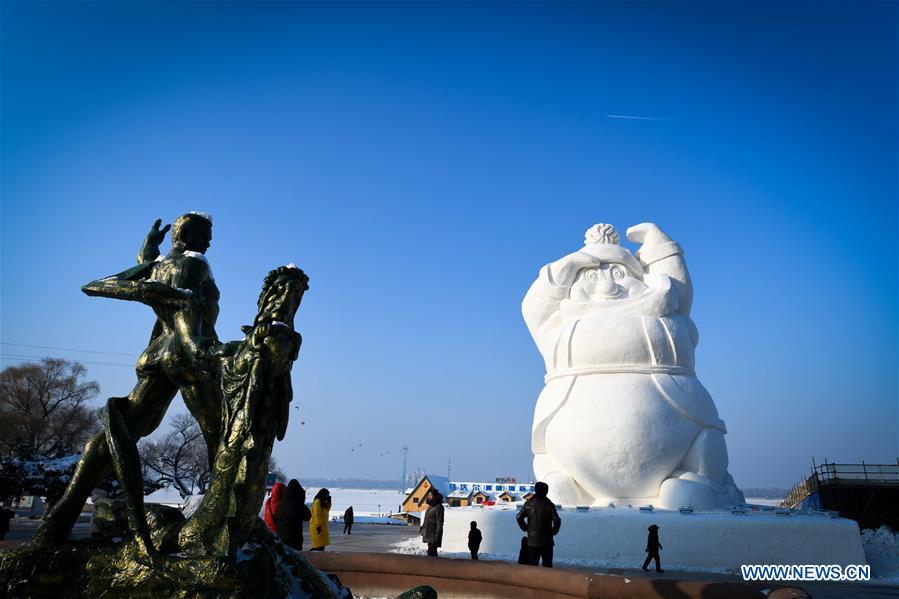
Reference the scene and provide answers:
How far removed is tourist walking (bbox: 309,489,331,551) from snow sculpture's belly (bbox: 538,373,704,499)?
5.15 meters

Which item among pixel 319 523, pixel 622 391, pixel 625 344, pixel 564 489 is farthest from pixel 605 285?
pixel 319 523

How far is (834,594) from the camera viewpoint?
301 inches

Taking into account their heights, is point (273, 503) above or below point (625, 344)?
below

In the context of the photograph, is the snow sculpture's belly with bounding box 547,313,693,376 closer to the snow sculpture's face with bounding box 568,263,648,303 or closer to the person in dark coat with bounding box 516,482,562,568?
the snow sculpture's face with bounding box 568,263,648,303

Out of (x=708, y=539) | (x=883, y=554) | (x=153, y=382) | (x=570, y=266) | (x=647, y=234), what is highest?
(x=647, y=234)

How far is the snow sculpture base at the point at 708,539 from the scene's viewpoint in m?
9.53

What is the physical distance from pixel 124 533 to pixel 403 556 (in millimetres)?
3006

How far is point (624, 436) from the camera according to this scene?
10.8m

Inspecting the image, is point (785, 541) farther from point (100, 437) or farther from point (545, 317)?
point (100, 437)

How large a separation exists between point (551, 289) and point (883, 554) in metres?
7.54

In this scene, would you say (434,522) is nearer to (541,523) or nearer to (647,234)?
(541,523)

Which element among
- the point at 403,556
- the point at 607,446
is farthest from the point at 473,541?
the point at 607,446

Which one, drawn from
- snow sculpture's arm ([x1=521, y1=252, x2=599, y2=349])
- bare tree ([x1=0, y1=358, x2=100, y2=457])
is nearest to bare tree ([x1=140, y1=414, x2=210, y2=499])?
bare tree ([x1=0, y1=358, x2=100, y2=457])

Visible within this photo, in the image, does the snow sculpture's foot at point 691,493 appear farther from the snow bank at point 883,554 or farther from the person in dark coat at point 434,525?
the person in dark coat at point 434,525
